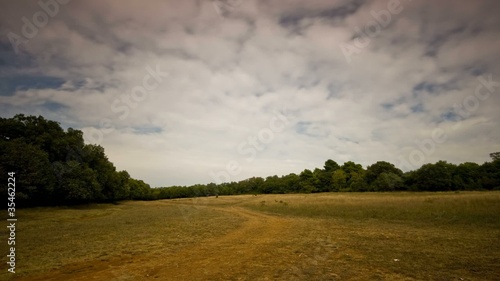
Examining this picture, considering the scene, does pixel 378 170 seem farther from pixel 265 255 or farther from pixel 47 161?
pixel 47 161

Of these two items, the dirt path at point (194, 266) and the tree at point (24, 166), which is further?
the tree at point (24, 166)

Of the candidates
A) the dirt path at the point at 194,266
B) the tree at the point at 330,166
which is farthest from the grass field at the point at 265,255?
the tree at the point at 330,166

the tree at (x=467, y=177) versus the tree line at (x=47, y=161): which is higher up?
the tree line at (x=47, y=161)

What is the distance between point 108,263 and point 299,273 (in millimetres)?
7469

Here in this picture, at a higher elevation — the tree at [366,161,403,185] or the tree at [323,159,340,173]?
the tree at [323,159,340,173]

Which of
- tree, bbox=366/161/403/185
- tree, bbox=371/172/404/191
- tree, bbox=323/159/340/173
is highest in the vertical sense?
tree, bbox=323/159/340/173

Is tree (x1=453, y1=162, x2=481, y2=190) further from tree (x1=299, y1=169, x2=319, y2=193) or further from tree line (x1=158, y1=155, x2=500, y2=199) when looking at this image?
tree (x1=299, y1=169, x2=319, y2=193)

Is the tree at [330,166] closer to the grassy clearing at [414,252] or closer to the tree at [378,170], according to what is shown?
the tree at [378,170]

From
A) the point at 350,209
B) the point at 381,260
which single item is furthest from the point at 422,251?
the point at 350,209

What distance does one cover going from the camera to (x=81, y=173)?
4697cm

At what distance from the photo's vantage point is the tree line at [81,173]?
1345 inches

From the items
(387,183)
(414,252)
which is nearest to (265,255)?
(414,252)

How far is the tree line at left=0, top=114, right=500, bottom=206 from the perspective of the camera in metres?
34.2

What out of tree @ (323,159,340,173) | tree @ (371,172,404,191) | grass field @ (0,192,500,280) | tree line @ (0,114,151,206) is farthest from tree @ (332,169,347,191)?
grass field @ (0,192,500,280)
